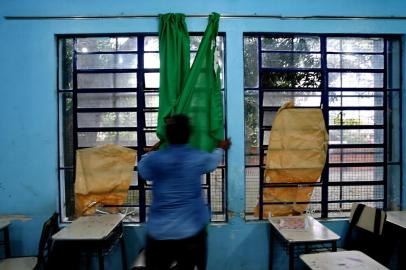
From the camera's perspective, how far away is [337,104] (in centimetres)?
340

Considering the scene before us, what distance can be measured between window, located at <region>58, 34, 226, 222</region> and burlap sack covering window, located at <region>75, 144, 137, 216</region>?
0.27ft

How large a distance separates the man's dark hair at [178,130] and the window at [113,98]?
1.33 metres

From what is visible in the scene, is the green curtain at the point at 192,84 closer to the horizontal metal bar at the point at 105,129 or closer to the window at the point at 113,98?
the window at the point at 113,98

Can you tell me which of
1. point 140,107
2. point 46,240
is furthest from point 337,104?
point 46,240

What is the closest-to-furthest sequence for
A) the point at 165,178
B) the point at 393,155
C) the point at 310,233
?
the point at 165,178
the point at 310,233
the point at 393,155

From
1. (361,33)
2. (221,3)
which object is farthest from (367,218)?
(221,3)

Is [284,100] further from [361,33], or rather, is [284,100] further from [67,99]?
[67,99]

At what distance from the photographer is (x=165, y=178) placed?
76.9 inches

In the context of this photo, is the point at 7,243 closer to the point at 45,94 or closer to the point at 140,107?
the point at 45,94

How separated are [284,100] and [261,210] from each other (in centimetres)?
118

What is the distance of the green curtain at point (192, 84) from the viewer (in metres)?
2.98

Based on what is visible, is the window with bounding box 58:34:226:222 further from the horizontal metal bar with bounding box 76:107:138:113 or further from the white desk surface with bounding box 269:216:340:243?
the white desk surface with bounding box 269:216:340:243

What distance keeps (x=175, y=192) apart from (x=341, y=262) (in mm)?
1262

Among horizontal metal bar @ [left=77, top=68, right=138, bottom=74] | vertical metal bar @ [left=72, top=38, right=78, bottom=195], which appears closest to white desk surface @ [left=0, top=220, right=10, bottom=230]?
vertical metal bar @ [left=72, top=38, right=78, bottom=195]
